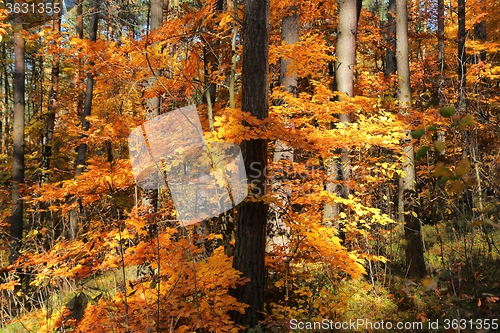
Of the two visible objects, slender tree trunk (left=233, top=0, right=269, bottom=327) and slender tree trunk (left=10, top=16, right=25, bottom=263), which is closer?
slender tree trunk (left=233, top=0, right=269, bottom=327)

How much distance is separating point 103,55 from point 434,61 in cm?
1430

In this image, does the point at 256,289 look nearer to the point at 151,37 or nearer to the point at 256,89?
the point at 256,89

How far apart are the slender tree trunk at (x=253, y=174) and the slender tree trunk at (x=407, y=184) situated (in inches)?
119

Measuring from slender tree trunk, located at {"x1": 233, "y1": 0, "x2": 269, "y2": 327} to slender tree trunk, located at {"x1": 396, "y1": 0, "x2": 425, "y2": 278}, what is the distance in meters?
3.02

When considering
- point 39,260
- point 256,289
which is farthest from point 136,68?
point 256,289

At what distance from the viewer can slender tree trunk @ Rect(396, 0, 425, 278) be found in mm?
6258

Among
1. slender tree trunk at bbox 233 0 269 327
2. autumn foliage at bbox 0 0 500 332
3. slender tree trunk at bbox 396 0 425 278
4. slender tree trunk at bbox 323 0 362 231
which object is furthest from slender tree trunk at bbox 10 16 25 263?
slender tree trunk at bbox 396 0 425 278

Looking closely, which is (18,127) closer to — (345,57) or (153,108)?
(153,108)

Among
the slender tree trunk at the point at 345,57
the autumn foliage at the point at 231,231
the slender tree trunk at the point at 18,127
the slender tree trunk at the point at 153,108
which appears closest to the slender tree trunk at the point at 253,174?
the autumn foliage at the point at 231,231

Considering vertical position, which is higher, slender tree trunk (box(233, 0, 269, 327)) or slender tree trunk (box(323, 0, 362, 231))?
slender tree trunk (box(323, 0, 362, 231))

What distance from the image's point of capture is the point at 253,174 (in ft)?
13.4

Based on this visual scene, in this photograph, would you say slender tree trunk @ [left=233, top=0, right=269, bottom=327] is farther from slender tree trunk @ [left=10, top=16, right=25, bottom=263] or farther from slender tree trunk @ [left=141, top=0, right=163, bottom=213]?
slender tree trunk @ [left=10, top=16, right=25, bottom=263]

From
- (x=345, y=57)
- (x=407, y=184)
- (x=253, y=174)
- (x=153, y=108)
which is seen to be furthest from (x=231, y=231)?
(x=407, y=184)

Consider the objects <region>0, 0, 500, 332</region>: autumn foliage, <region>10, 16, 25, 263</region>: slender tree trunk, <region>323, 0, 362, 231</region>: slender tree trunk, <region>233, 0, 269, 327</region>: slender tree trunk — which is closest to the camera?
<region>0, 0, 500, 332</region>: autumn foliage
